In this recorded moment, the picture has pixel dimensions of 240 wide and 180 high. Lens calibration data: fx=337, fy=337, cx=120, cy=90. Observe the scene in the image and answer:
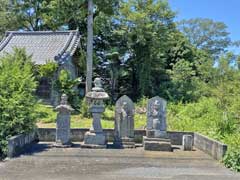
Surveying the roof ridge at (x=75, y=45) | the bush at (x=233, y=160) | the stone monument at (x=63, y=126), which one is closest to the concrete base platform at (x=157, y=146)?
the bush at (x=233, y=160)

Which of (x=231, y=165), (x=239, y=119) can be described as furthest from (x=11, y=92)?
(x=239, y=119)

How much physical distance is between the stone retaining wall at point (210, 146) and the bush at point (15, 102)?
553cm

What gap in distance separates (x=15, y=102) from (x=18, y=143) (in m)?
1.23

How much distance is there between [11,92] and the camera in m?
10.6

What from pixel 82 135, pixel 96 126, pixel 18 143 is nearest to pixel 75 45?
pixel 82 135

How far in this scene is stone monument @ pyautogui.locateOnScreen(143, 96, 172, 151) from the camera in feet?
36.6

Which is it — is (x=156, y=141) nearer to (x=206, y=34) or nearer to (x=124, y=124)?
(x=124, y=124)

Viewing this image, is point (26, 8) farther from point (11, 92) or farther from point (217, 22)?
point (217, 22)

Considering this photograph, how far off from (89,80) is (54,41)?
5.52 m

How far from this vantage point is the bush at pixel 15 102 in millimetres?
9945

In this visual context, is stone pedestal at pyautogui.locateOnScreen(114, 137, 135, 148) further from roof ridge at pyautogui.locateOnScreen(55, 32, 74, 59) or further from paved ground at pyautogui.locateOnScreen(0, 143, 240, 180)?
roof ridge at pyautogui.locateOnScreen(55, 32, 74, 59)

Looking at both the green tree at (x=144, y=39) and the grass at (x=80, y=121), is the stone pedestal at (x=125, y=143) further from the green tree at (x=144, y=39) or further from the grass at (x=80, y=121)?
the green tree at (x=144, y=39)

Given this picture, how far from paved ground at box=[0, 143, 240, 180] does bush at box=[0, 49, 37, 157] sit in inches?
31.2

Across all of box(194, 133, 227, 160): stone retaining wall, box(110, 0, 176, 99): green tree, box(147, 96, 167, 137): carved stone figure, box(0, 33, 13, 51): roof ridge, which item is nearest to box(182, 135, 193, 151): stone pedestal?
box(194, 133, 227, 160): stone retaining wall
